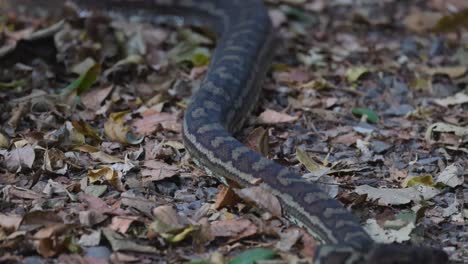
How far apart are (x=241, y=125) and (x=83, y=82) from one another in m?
1.54

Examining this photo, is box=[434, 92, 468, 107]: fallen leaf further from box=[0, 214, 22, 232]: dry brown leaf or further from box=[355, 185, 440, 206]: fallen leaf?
box=[0, 214, 22, 232]: dry brown leaf

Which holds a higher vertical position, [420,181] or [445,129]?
[445,129]

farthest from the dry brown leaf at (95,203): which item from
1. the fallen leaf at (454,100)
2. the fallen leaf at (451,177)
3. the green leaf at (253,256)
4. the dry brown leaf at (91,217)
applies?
the fallen leaf at (454,100)

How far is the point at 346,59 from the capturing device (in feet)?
28.9

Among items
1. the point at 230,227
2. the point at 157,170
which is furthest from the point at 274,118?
Answer: the point at 230,227

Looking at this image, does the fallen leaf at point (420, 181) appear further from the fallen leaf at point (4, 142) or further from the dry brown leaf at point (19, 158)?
the fallen leaf at point (4, 142)

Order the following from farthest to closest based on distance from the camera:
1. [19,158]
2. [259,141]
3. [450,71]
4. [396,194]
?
1. [450,71]
2. [259,141]
3. [19,158]
4. [396,194]

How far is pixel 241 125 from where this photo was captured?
7.00 metres

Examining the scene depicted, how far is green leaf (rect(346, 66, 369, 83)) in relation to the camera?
8164 mm

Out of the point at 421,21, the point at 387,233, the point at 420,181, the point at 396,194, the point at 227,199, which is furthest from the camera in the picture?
the point at 421,21

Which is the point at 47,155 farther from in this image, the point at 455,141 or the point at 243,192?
the point at 455,141

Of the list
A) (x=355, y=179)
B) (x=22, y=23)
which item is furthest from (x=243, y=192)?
(x=22, y=23)

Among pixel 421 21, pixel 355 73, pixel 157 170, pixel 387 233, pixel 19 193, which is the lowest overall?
pixel 19 193

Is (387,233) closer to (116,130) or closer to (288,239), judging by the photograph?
(288,239)
